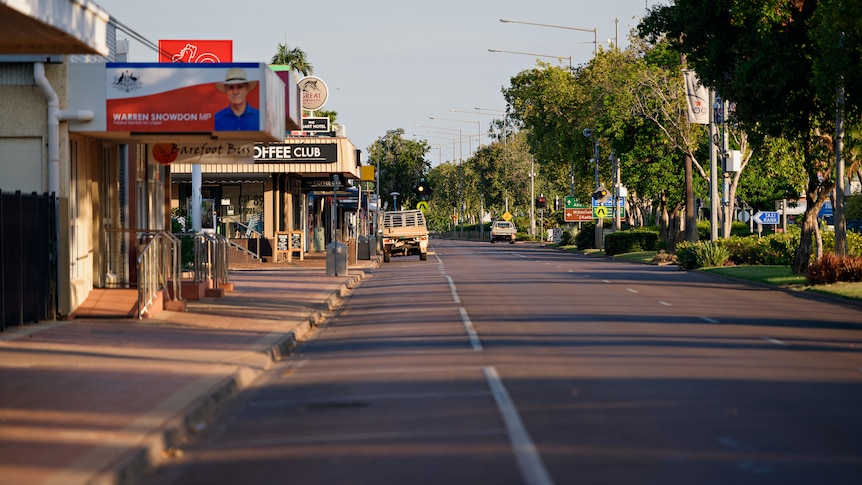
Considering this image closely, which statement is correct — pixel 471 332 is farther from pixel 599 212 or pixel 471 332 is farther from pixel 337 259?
pixel 599 212

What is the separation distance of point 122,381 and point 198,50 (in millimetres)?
26412

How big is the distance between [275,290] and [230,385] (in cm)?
1731

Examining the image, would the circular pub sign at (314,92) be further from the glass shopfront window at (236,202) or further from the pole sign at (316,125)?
the glass shopfront window at (236,202)

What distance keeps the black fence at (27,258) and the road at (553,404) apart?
4.76m

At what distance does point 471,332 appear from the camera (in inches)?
739

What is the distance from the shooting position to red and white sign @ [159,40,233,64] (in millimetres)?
37562

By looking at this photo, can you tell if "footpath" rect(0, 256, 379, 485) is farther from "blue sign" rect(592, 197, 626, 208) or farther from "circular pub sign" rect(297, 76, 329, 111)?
"blue sign" rect(592, 197, 626, 208)

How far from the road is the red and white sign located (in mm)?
17674

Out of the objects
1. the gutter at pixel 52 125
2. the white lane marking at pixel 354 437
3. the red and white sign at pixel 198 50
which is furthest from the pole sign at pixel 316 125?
the white lane marking at pixel 354 437

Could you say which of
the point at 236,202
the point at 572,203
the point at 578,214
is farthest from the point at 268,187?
the point at 572,203

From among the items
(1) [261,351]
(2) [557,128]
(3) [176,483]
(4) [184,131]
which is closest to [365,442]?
Answer: (3) [176,483]

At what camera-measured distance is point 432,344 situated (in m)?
17.2

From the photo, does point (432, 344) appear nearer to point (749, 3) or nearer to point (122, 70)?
point (122, 70)

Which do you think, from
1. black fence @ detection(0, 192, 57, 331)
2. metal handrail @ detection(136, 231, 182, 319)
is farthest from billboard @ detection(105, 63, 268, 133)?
black fence @ detection(0, 192, 57, 331)
